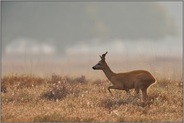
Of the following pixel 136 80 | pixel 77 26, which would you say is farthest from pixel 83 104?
pixel 77 26

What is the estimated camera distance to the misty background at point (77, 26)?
6031 cm

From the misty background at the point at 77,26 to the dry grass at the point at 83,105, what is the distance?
131 feet

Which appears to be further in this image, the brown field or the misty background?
the misty background

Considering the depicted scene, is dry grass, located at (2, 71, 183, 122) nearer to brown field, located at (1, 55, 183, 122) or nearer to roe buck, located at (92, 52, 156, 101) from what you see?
brown field, located at (1, 55, 183, 122)

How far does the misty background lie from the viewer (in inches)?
2375

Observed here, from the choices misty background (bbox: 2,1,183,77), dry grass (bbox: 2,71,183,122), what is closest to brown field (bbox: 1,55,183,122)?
dry grass (bbox: 2,71,183,122)

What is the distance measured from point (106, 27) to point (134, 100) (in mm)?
58072

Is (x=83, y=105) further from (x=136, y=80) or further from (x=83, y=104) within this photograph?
(x=136, y=80)

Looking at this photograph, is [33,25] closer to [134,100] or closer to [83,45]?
[83,45]

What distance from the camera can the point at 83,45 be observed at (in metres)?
67.5

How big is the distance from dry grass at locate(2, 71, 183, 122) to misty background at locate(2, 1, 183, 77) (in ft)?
131

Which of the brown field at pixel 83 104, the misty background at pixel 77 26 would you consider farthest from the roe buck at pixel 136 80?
the misty background at pixel 77 26

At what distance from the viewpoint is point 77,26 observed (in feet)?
208

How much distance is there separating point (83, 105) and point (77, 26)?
52.0 metres
